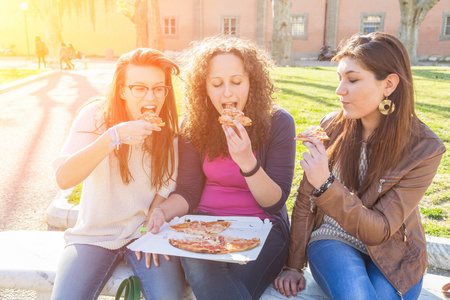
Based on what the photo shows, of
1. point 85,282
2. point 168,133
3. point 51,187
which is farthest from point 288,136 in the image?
point 51,187

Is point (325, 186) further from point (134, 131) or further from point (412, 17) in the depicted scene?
point (412, 17)

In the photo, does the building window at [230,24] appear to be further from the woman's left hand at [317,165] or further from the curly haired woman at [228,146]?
the woman's left hand at [317,165]

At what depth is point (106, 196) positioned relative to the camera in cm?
261

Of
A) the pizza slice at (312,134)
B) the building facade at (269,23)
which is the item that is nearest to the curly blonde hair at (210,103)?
the pizza slice at (312,134)

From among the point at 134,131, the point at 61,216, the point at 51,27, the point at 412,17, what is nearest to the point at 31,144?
the point at 61,216

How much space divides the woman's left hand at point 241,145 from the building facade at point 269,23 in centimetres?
2641

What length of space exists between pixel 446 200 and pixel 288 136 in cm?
255

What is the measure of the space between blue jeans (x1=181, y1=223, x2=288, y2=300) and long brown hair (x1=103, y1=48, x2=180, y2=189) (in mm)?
674

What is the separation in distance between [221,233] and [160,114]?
0.94m

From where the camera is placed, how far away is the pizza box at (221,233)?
215cm

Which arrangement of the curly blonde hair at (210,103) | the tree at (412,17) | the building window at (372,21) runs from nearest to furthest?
the curly blonde hair at (210,103) < the tree at (412,17) < the building window at (372,21)

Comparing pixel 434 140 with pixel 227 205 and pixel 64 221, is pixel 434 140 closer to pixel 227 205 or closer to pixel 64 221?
pixel 227 205

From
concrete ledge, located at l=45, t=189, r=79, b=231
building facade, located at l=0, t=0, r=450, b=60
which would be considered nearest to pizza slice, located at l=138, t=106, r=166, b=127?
concrete ledge, located at l=45, t=189, r=79, b=231

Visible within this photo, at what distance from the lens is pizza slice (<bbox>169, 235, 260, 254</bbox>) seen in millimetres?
2213
